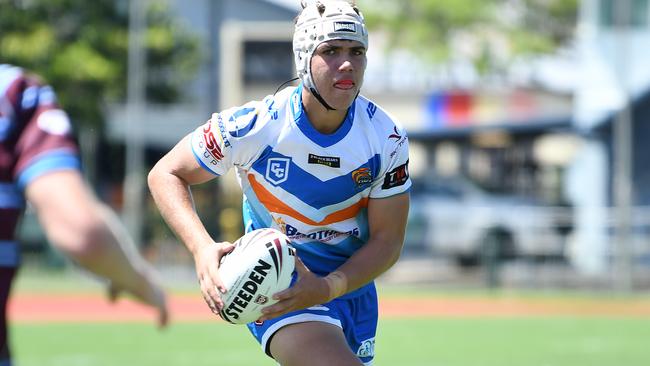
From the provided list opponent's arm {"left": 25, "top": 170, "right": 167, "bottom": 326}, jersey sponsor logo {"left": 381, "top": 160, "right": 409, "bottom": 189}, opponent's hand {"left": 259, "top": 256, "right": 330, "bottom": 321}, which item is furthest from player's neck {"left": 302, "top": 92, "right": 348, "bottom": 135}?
opponent's arm {"left": 25, "top": 170, "right": 167, "bottom": 326}

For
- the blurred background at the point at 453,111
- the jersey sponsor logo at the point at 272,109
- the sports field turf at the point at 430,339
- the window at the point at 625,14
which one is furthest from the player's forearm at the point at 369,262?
the window at the point at 625,14

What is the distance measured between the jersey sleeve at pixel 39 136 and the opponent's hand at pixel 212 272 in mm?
1634

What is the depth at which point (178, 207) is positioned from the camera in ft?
17.3

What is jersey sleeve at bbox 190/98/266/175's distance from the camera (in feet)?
17.8

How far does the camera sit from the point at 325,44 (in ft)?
17.4

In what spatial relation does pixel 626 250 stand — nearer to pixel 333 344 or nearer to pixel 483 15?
pixel 483 15

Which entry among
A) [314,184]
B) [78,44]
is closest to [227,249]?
[314,184]

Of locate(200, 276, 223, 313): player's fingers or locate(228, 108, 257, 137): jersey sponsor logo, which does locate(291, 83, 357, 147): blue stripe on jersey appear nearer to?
locate(228, 108, 257, 137): jersey sponsor logo

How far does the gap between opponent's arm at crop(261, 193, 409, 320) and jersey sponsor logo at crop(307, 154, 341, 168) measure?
9.9 inches

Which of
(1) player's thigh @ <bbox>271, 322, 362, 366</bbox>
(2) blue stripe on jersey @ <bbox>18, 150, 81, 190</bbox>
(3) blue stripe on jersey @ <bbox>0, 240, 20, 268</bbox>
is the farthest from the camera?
(1) player's thigh @ <bbox>271, 322, 362, 366</bbox>

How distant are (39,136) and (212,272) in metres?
1.75

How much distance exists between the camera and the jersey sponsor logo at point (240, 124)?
544 centimetres

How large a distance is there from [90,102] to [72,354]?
2136 centimetres

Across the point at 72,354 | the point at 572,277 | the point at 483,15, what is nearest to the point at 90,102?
the point at 483,15
